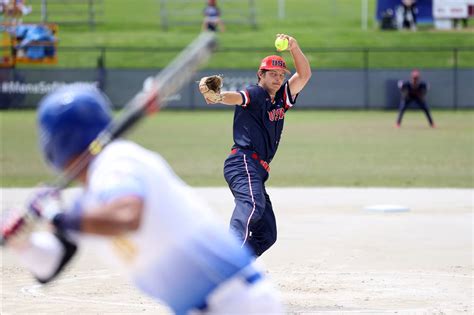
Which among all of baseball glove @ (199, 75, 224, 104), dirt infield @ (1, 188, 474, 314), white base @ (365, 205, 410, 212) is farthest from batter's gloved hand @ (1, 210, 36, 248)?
white base @ (365, 205, 410, 212)

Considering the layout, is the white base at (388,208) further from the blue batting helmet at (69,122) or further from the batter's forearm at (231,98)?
the blue batting helmet at (69,122)

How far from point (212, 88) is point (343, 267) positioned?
9.37 feet

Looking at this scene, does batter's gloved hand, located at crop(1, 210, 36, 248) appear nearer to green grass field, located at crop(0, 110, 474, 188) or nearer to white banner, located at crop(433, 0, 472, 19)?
green grass field, located at crop(0, 110, 474, 188)

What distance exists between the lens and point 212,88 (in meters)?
8.71

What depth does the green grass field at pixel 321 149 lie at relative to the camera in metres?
18.7

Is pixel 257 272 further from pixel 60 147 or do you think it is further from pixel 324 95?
pixel 324 95

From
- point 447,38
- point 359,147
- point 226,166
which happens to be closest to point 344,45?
point 447,38

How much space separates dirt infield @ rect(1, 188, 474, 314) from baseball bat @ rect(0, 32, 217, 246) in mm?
4736

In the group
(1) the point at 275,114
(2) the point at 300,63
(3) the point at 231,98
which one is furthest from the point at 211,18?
(3) the point at 231,98

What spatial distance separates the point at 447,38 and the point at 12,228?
145 feet

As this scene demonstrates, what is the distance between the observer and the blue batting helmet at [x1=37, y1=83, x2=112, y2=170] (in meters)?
3.66

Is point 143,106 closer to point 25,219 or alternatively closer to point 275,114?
point 25,219

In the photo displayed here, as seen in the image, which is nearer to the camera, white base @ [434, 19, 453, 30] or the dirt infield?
the dirt infield

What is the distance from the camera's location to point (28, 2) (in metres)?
51.4
